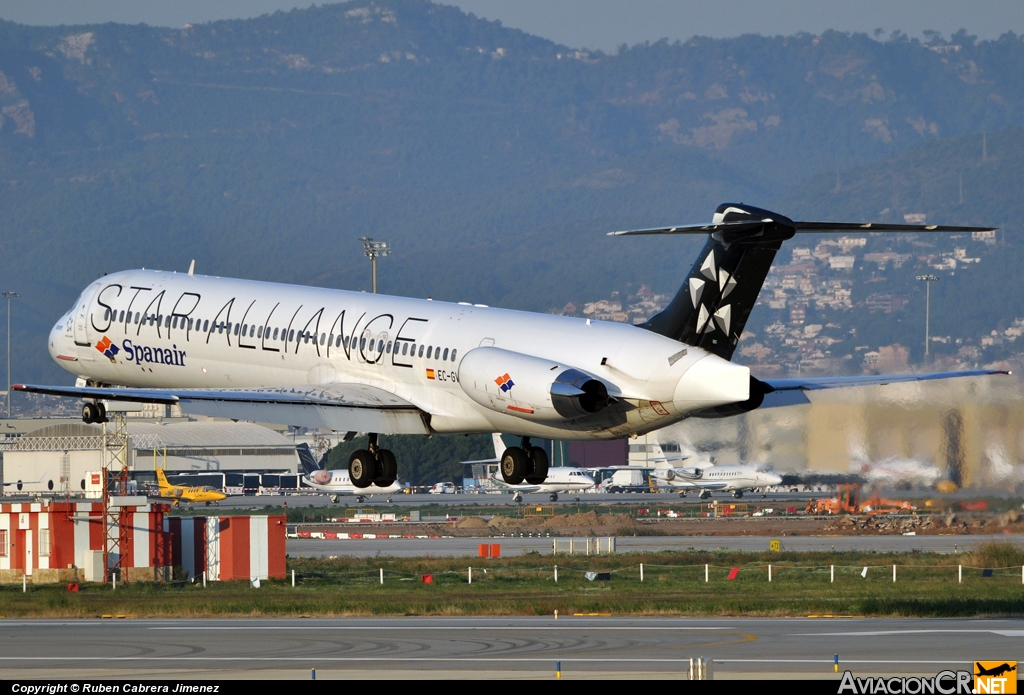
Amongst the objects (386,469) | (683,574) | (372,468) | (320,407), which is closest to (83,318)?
(320,407)

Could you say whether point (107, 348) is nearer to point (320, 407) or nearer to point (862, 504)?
point (320, 407)

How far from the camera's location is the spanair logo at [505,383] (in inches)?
1316

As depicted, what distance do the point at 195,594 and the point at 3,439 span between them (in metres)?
85.8

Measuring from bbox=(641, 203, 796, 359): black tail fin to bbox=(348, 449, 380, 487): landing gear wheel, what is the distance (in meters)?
8.09

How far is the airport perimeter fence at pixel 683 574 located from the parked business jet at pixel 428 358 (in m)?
11.1

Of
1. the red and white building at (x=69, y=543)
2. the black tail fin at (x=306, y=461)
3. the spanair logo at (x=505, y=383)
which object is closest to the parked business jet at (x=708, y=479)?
the red and white building at (x=69, y=543)

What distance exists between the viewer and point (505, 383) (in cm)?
3353

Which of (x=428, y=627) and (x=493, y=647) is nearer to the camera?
(x=493, y=647)

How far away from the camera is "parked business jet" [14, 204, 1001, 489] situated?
1291 inches

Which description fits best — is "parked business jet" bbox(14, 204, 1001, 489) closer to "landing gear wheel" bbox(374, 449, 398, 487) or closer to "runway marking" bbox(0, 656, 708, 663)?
"landing gear wheel" bbox(374, 449, 398, 487)

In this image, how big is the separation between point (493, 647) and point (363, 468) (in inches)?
341

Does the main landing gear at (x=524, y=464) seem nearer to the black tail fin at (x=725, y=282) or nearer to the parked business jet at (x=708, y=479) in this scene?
the black tail fin at (x=725, y=282)

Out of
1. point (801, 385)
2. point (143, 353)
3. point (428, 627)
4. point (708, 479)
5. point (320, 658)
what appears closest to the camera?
point (320, 658)

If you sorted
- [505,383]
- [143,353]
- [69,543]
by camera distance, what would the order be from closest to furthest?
[505,383] < [143,353] < [69,543]
